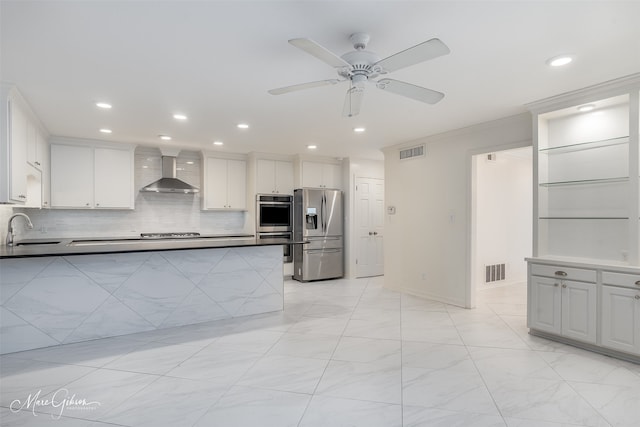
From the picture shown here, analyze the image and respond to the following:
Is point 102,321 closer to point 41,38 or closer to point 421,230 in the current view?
point 41,38

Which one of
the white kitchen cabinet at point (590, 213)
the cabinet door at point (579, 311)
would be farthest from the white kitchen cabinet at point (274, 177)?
the cabinet door at point (579, 311)

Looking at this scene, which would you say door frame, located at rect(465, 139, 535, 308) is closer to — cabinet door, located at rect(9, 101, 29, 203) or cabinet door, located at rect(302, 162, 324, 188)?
cabinet door, located at rect(302, 162, 324, 188)

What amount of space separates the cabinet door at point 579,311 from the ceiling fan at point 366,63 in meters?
2.34

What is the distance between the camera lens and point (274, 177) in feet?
21.2

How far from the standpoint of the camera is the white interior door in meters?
6.79

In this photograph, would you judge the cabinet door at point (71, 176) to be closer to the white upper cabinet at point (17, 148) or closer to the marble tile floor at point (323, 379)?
the white upper cabinet at point (17, 148)

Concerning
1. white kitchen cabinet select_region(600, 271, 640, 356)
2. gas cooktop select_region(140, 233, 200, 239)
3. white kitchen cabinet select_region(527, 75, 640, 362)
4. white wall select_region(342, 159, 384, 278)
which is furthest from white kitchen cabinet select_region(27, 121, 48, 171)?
white kitchen cabinet select_region(600, 271, 640, 356)

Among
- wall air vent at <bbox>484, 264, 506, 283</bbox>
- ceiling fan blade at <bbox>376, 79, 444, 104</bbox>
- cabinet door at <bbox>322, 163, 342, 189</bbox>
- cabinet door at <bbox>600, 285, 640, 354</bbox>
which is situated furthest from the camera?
cabinet door at <bbox>322, 163, 342, 189</bbox>

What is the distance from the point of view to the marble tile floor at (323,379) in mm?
2100

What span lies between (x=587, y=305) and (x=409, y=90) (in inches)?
103

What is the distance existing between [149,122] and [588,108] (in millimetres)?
4883

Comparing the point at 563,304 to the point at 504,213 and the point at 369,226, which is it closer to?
the point at 504,213

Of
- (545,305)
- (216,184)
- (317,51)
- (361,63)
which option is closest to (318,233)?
(216,184)

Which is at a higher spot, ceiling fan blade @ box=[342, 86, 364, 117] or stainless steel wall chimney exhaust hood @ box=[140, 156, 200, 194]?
ceiling fan blade @ box=[342, 86, 364, 117]
